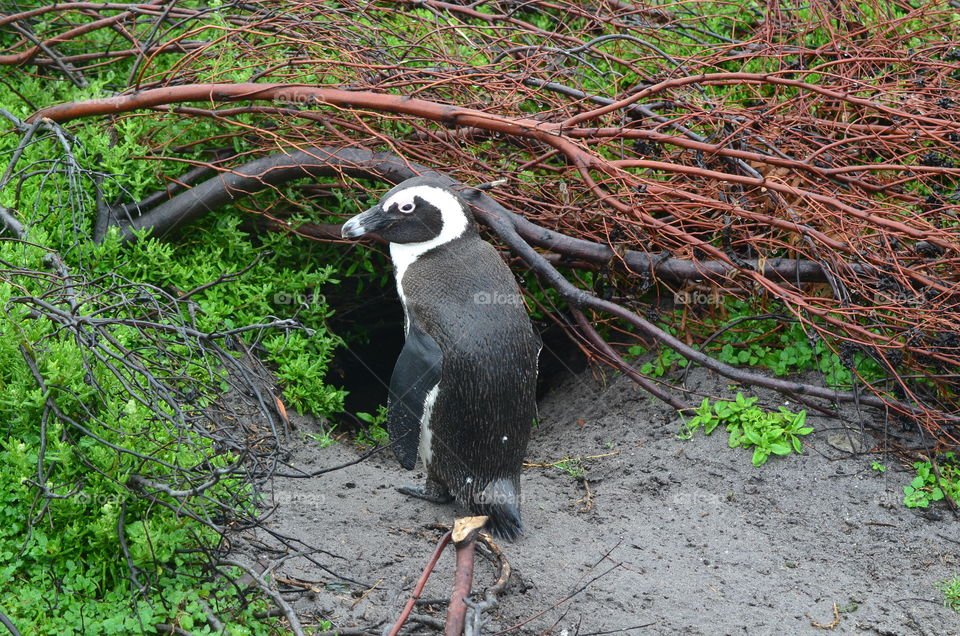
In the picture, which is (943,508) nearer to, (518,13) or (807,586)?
(807,586)

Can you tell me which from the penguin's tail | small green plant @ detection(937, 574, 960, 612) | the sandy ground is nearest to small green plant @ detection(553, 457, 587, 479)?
the sandy ground

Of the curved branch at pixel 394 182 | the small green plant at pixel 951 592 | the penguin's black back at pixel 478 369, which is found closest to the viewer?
the small green plant at pixel 951 592

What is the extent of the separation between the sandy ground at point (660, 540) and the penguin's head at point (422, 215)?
42.4 inches

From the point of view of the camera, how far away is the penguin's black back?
3.10 meters

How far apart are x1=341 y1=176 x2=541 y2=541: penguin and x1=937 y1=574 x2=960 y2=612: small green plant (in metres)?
1.48

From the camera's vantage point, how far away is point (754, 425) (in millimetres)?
3758

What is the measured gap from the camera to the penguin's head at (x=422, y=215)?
3.27 metres

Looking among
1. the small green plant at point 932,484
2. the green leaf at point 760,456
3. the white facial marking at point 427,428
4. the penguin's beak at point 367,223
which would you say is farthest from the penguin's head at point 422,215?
the small green plant at point 932,484

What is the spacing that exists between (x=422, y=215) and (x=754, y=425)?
1746mm

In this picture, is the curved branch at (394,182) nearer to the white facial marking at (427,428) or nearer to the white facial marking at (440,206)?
the white facial marking at (440,206)

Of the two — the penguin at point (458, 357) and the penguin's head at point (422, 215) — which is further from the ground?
the penguin's head at point (422, 215)

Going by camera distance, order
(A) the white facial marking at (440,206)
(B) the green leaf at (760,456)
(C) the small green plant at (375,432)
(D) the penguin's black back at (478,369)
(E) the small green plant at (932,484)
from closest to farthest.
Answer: (D) the penguin's black back at (478,369), (A) the white facial marking at (440,206), (E) the small green plant at (932,484), (B) the green leaf at (760,456), (C) the small green plant at (375,432)

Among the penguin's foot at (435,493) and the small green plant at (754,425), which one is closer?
the penguin's foot at (435,493)

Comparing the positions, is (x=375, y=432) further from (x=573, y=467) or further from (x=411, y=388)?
(x=411, y=388)
